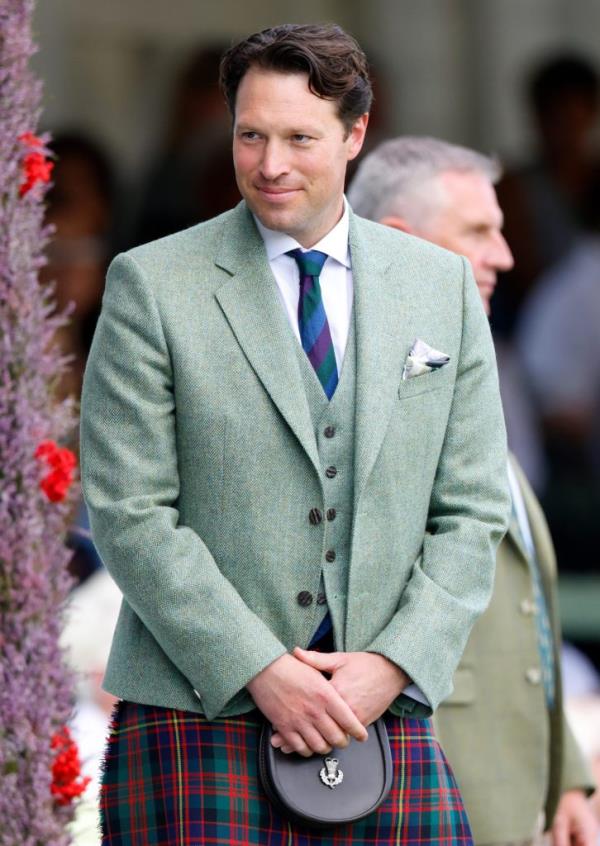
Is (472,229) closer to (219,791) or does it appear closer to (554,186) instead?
(219,791)

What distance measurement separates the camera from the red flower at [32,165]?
3236mm

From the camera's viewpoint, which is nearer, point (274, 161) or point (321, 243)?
point (274, 161)

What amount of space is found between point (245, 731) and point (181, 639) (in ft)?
0.61

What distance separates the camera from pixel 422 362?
2930mm

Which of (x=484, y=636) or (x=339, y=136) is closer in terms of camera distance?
(x=339, y=136)

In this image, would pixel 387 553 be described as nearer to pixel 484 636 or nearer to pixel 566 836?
pixel 484 636

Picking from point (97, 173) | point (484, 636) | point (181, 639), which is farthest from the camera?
point (97, 173)

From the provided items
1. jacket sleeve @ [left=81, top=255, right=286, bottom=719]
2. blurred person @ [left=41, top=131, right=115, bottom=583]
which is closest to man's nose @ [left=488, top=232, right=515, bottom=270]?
jacket sleeve @ [left=81, top=255, right=286, bottom=719]

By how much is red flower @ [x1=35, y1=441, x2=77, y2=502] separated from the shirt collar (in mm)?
561

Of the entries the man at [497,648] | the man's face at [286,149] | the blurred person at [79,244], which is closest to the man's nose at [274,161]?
the man's face at [286,149]

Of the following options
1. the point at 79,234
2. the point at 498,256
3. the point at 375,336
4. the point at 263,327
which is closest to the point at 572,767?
the point at 498,256

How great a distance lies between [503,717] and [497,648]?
14 cm

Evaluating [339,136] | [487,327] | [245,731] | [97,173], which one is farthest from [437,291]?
[97,173]

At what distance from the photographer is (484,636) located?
12.2 ft
